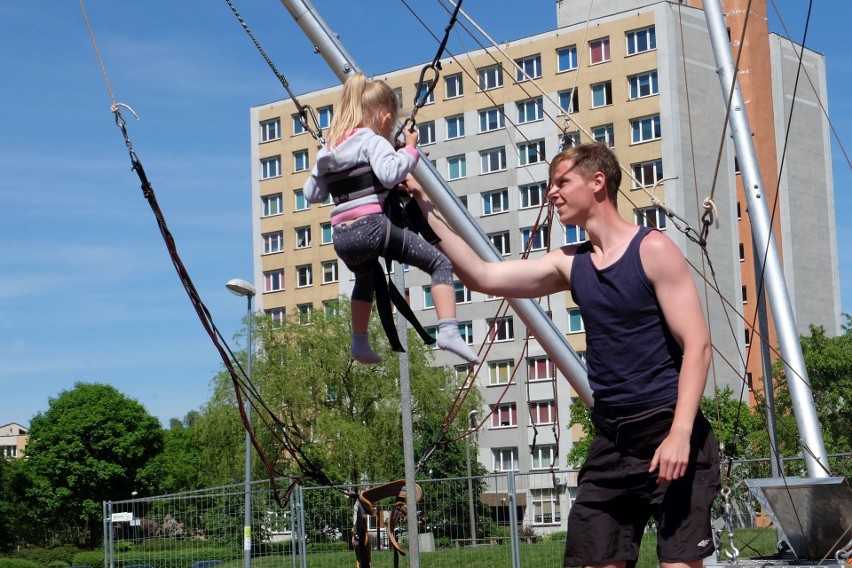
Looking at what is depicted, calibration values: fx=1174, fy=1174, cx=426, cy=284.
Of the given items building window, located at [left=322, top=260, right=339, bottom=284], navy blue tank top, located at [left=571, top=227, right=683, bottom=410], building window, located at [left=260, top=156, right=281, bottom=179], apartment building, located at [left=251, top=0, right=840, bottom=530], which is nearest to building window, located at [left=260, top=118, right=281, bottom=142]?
building window, located at [left=260, top=156, right=281, bottom=179]

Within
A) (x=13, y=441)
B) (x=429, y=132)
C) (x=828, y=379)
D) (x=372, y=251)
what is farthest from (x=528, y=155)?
(x=13, y=441)

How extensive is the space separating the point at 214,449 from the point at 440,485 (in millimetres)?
32065

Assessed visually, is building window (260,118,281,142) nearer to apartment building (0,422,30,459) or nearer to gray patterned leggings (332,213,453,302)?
gray patterned leggings (332,213,453,302)

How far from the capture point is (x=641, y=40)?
60.9 metres

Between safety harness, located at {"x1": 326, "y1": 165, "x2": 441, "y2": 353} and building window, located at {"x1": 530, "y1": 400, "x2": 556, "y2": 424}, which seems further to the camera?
building window, located at {"x1": 530, "y1": 400, "x2": 556, "y2": 424}

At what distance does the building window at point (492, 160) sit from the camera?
65.1m

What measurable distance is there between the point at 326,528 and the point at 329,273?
186 ft

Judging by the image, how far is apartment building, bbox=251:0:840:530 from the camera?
195 ft

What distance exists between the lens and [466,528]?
14883mm

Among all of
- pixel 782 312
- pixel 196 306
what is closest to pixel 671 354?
pixel 196 306

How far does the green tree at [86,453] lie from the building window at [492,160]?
88.1 ft

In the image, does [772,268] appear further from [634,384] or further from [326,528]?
[326,528]

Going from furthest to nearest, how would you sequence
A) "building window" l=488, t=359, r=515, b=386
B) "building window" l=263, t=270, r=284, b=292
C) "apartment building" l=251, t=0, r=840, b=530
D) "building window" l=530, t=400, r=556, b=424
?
"building window" l=263, t=270, r=284, b=292
"building window" l=488, t=359, r=515, b=386
"building window" l=530, t=400, r=556, b=424
"apartment building" l=251, t=0, r=840, b=530

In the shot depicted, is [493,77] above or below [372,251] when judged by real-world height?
above
